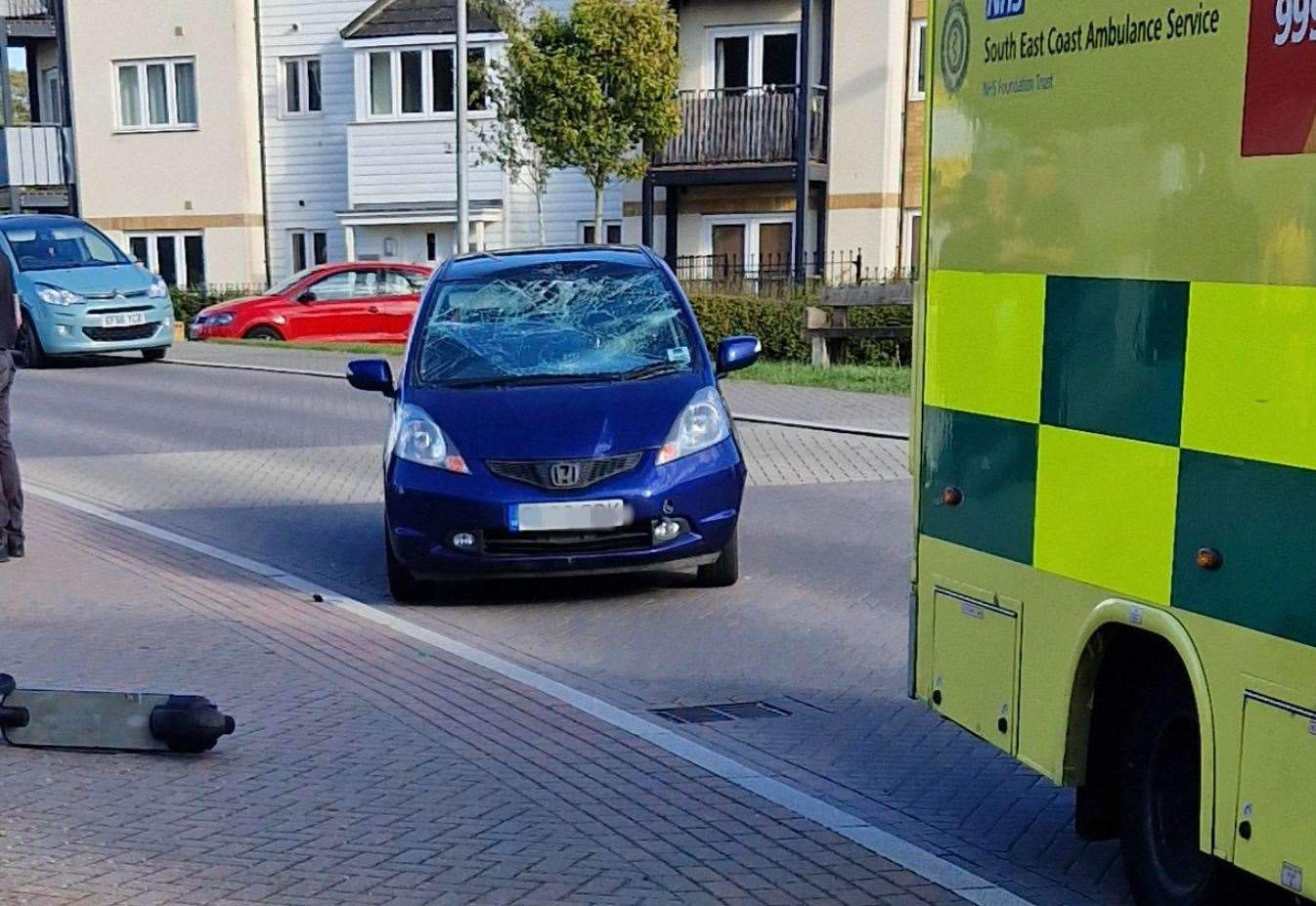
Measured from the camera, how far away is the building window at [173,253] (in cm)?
4006

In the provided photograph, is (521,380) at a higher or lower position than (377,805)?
higher

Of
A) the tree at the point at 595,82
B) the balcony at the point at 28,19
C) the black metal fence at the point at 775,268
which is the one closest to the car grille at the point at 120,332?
the tree at the point at 595,82

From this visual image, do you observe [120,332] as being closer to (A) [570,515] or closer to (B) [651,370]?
(B) [651,370]

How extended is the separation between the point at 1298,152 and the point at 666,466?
530cm

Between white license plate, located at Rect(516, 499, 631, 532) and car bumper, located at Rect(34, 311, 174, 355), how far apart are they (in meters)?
15.8

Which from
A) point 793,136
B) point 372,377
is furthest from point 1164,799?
point 793,136

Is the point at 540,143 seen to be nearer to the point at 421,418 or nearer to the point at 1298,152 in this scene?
the point at 421,418

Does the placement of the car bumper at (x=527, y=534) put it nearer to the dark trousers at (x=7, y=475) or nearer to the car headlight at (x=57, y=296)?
the dark trousers at (x=7, y=475)

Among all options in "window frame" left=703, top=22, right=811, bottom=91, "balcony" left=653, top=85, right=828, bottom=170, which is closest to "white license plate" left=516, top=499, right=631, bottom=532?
"balcony" left=653, top=85, right=828, bottom=170

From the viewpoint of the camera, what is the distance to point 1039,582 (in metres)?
4.46

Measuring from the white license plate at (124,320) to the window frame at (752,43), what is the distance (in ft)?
44.9

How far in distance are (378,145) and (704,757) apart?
33.0 meters

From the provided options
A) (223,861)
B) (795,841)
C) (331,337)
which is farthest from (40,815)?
(331,337)

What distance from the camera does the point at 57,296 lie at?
22.4m
